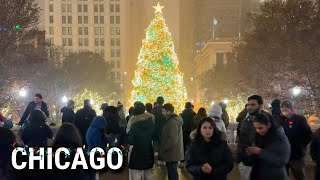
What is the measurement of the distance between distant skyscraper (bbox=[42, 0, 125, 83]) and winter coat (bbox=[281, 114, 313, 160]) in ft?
387

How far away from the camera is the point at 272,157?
6.53 meters

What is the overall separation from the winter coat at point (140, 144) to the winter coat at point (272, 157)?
3128 mm

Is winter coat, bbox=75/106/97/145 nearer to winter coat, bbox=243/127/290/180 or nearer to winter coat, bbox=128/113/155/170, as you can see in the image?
winter coat, bbox=128/113/155/170

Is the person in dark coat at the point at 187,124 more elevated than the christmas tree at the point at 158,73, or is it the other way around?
the christmas tree at the point at 158,73

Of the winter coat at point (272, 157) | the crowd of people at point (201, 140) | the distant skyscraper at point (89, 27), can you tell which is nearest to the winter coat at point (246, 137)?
the crowd of people at point (201, 140)

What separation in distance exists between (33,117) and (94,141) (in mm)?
1584

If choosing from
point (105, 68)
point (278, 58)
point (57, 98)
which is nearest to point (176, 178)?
point (278, 58)

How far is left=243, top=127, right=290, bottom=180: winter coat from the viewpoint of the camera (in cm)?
654

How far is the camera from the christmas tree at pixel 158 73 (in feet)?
116

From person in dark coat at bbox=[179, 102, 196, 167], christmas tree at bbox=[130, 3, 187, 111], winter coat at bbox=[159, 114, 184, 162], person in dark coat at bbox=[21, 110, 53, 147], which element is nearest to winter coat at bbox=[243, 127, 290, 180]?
winter coat at bbox=[159, 114, 184, 162]

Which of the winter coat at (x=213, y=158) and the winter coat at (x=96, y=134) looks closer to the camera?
the winter coat at (x=213, y=158)

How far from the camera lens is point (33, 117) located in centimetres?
916

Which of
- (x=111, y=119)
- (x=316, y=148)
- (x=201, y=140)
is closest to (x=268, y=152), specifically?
(x=201, y=140)

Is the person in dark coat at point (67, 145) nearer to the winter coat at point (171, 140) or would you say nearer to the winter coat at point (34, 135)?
the winter coat at point (34, 135)
